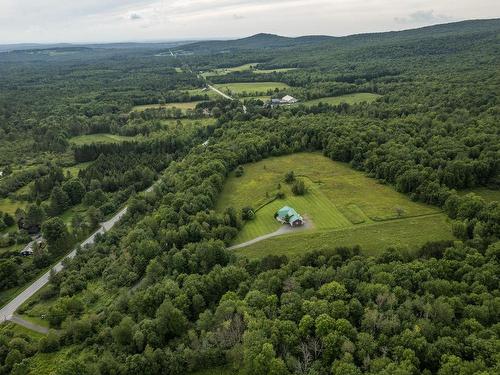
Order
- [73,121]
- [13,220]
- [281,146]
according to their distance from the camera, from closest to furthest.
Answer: [13,220], [281,146], [73,121]

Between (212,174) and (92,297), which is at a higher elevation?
(212,174)

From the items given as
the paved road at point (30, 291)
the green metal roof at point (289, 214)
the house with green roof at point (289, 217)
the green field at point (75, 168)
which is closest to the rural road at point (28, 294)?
the paved road at point (30, 291)

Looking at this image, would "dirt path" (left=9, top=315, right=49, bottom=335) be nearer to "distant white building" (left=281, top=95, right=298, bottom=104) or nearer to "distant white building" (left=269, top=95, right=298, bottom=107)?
"distant white building" (left=269, top=95, right=298, bottom=107)

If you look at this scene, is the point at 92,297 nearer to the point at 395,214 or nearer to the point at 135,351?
the point at 135,351

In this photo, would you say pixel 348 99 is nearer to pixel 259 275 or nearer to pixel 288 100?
pixel 288 100

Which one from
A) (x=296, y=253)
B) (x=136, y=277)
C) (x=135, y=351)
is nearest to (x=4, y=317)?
(x=136, y=277)
